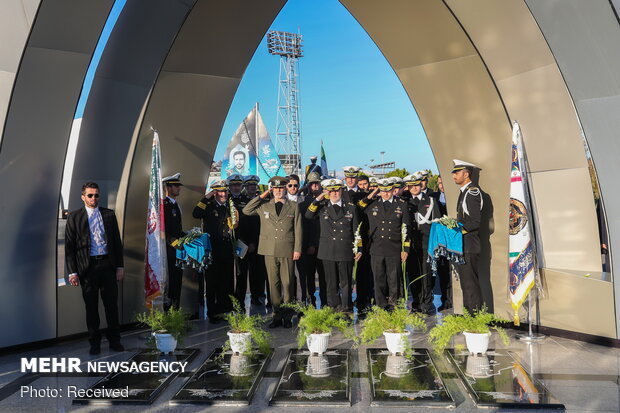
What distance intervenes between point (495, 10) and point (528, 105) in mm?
1033

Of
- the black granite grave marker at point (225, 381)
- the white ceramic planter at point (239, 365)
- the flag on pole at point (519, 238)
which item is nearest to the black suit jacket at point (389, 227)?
the flag on pole at point (519, 238)

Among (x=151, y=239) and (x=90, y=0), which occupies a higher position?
(x=90, y=0)

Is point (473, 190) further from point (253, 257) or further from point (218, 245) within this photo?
point (253, 257)

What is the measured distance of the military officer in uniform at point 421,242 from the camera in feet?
22.9

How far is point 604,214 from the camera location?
5039 millimetres

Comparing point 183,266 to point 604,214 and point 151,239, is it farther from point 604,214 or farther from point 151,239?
point 604,214

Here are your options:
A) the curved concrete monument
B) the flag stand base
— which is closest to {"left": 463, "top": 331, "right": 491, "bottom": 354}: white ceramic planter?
the flag stand base

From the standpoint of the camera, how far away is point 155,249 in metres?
5.91

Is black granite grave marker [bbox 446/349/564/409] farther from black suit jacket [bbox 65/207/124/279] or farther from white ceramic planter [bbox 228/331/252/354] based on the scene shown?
black suit jacket [bbox 65/207/124/279]

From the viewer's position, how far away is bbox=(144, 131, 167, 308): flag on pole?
232 inches

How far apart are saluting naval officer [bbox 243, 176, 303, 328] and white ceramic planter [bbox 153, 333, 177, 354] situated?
5.16 ft

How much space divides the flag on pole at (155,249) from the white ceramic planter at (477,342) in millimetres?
3329

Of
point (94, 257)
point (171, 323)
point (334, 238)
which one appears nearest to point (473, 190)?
point (334, 238)

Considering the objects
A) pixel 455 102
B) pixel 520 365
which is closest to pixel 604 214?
pixel 520 365
